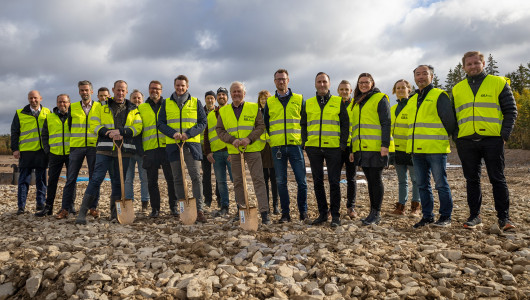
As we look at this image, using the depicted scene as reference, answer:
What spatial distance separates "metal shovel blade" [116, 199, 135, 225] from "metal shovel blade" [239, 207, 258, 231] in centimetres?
209

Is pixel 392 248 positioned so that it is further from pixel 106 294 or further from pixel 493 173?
pixel 106 294

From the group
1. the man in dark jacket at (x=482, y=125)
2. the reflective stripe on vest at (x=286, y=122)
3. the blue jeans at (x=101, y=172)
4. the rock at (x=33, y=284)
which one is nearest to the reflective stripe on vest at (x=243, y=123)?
the reflective stripe on vest at (x=286, y=122)

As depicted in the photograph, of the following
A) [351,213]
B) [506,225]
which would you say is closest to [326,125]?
[351,213]

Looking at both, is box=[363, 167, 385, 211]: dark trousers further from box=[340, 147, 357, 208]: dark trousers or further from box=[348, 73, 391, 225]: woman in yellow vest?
box=[340, 147, 357, 208]: dark trousers

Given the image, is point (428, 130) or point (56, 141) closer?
point (428, 130)

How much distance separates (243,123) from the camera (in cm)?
600

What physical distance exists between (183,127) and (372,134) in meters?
3.15

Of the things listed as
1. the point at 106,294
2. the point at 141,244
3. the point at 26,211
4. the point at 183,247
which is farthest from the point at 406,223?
the point at 26,211

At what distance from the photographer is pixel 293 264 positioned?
395cm

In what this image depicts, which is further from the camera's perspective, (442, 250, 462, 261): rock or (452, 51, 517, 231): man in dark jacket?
(452, 51, 517, 231): man in dark jacket

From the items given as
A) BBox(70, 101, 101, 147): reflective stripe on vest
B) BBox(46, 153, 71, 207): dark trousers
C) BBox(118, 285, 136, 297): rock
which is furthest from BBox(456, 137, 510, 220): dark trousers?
BBox(46, 153, 71, 207): dark trousers

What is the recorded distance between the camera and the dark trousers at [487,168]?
4.95m

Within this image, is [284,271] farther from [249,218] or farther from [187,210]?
[187,210]

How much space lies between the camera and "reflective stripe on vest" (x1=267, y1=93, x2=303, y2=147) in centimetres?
591
